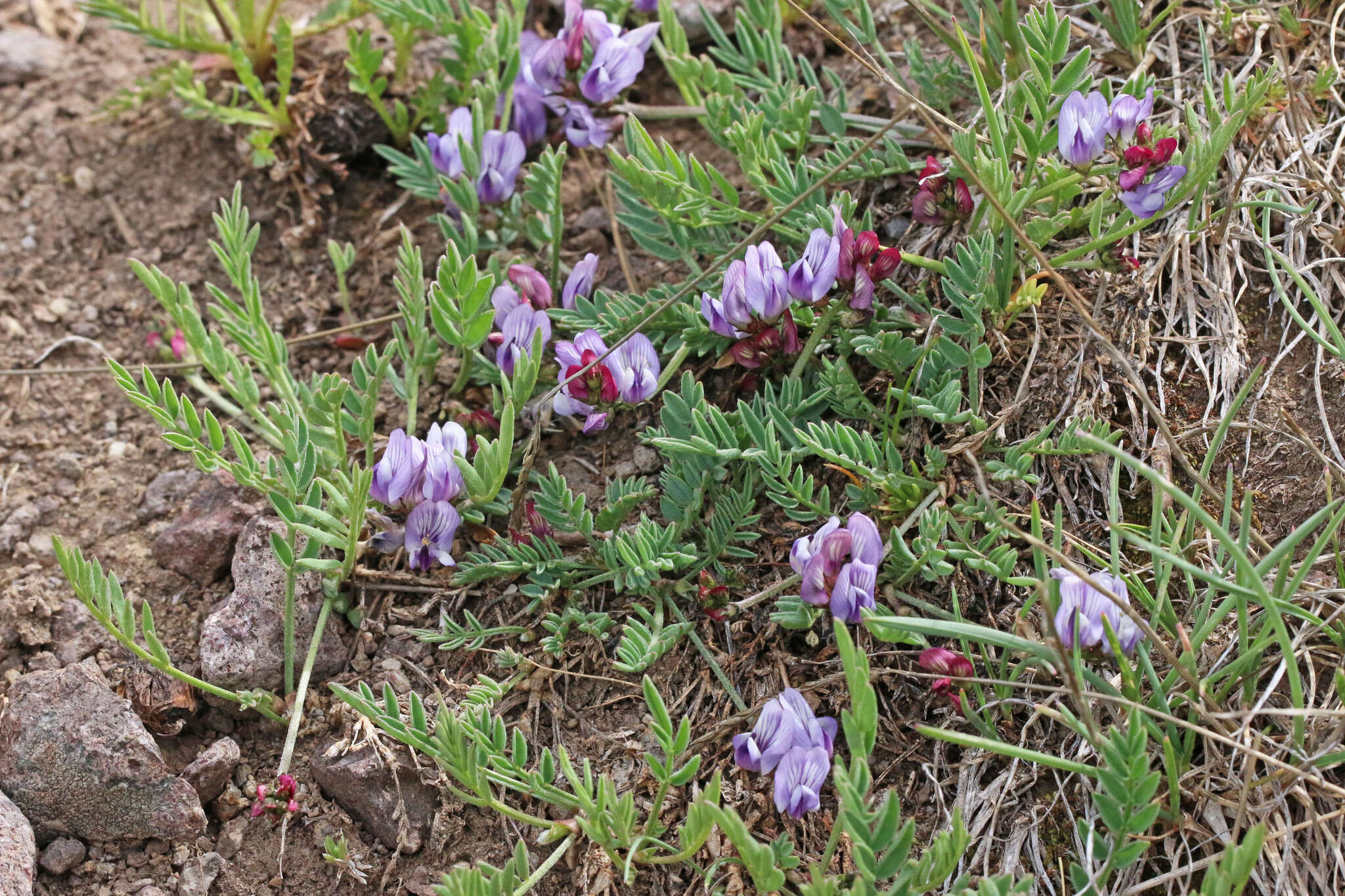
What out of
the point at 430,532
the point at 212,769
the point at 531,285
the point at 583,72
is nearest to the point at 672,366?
the point at 531,285

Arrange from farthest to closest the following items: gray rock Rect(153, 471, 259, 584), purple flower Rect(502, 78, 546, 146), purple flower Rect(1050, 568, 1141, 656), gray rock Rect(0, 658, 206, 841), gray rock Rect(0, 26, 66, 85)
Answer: gray rock Rect(0, 26, 66, 85), purple flower Rect(502, 78, 546, 146), gray rock Rect(153, 471, 259, 584), gray rock Rect(0, 658, 206, 841), purple flower Rect(1050, 568, 1141, 656)

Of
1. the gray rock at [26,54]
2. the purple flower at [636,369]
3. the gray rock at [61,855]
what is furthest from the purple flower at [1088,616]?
the gray rock at [26,54]

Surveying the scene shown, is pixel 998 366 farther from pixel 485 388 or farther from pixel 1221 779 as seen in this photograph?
pixel 485 388

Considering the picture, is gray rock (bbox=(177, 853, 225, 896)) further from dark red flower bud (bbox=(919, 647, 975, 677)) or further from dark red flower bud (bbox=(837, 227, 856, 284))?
dark red flower bud (bbox=(837, 227, 856, 284))

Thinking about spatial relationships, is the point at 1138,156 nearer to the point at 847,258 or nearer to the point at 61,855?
the point at 847,258

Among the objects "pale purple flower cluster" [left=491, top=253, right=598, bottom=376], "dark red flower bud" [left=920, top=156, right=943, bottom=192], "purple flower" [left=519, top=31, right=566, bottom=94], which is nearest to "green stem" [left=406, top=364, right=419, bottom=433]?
"pale purple flower cluster" [left=491, top=253, right=598, bottom=376]
